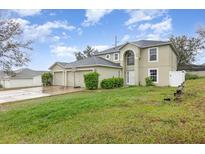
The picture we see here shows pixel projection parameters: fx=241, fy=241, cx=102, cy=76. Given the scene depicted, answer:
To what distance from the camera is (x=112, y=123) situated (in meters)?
5.46

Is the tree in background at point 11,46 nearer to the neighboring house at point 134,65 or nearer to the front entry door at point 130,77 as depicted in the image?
the neighboring house at point 134,65

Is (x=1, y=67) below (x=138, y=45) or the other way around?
below

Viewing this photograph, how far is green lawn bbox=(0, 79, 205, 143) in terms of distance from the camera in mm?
4586

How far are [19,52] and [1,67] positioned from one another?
1.02 m

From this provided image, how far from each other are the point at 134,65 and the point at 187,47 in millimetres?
8603

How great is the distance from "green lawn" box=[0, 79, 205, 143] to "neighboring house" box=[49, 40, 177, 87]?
31.2 ft

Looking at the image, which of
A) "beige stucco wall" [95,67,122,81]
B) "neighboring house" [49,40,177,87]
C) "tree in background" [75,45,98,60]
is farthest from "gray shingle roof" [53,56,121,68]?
"tree in background" [75,45,98,60]

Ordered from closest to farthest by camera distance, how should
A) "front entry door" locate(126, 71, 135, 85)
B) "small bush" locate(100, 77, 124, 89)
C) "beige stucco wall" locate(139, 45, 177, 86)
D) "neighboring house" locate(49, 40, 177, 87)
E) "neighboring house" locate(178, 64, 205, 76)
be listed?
1. "small bush" locate(100, 77, 124, 89)
2. "beige stucco wall" locate(139, 45, 177, 86)
3. "neighboring house" locate(49, 40, 177, 87)
4. "front entry door" locate(126, 71, 135, 85)
5. "neighboring house" locate(178, 64, 205, 76)

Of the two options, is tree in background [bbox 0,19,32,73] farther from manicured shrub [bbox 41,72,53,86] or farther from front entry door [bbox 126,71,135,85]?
manicured shrub [bbox 41,72,53,86]

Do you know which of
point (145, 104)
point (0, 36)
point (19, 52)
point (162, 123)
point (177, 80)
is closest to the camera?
point (162, 123)
